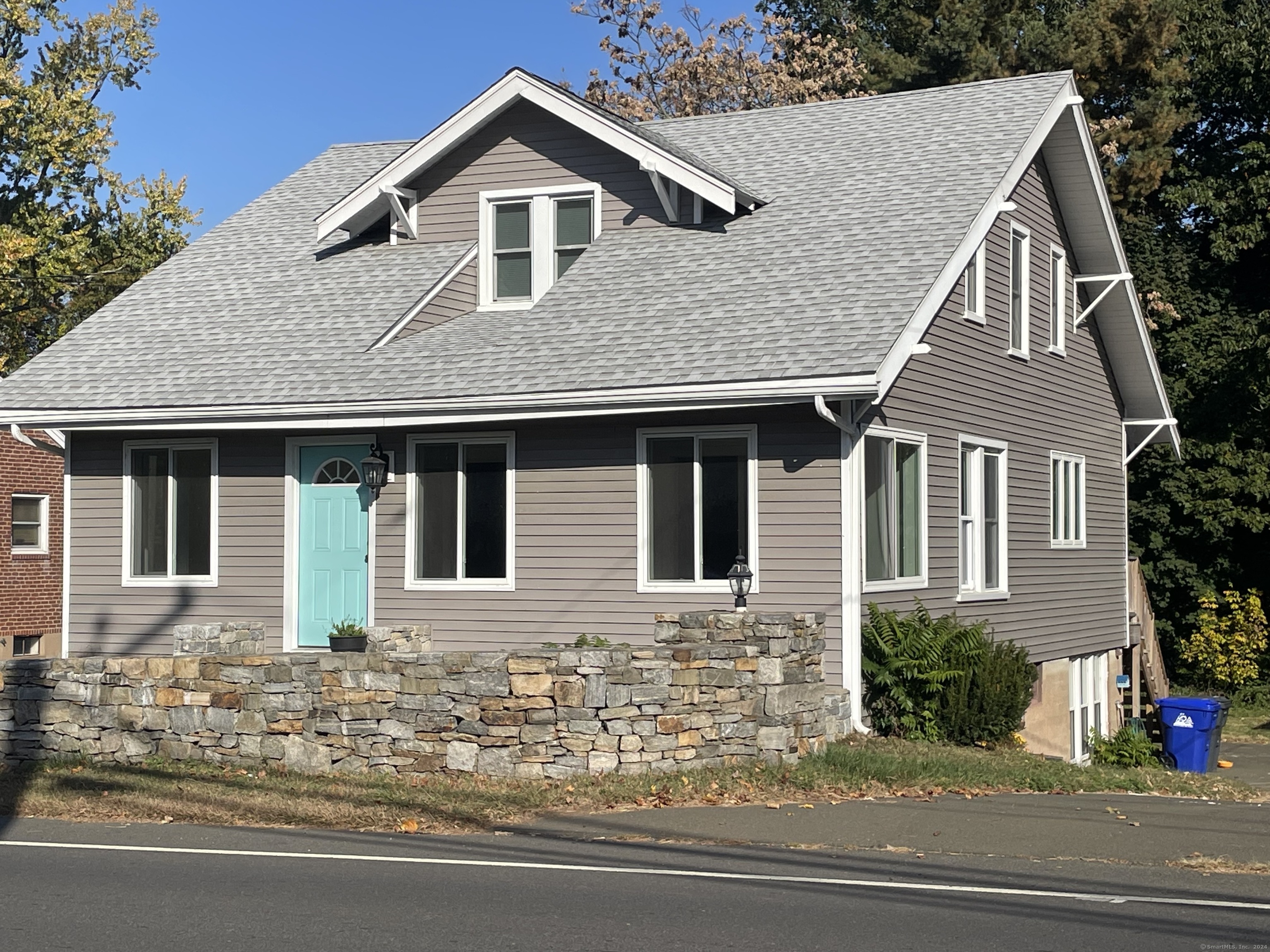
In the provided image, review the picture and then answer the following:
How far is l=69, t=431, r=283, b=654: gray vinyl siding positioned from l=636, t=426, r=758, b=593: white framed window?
4618 millimetres

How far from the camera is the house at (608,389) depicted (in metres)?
17.0

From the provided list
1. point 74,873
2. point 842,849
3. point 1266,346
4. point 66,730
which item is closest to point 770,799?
point 842,849

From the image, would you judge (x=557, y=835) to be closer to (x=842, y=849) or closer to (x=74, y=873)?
(x=842, y=849)

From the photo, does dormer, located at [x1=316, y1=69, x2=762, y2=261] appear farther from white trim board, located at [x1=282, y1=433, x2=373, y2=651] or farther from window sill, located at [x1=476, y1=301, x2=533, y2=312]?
white trim board, located at [x1=282, y1=433, x2=373, y2=651]

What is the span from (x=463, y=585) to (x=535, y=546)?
100 centimetres

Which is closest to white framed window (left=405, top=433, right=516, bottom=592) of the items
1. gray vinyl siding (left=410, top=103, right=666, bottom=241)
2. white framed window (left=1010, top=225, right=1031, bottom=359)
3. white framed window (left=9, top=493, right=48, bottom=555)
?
gray vinyl siding (left=410, top=103, right=666, bottom=241)

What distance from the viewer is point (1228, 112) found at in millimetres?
35906

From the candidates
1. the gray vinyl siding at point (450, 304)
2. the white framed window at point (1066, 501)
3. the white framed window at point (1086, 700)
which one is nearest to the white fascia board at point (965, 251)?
the white framed window at point (1066, 501)

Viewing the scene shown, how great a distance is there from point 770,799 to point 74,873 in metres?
5.56

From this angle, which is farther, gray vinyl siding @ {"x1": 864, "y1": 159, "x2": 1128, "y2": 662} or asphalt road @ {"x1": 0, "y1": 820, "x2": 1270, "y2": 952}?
gray vinyl siding @ {"x1": 864, "y1": 159, "x2": 1128, "y2": 662}

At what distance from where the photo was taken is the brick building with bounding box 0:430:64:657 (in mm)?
32688

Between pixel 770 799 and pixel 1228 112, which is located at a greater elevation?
pixel 1228 112

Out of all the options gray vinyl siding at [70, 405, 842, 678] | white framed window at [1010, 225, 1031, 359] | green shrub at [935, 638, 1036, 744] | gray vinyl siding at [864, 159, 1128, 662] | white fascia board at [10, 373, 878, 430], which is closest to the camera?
white fascia board at [10, 373, 878, 430]

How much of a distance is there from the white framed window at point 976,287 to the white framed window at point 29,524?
69.4 feet
